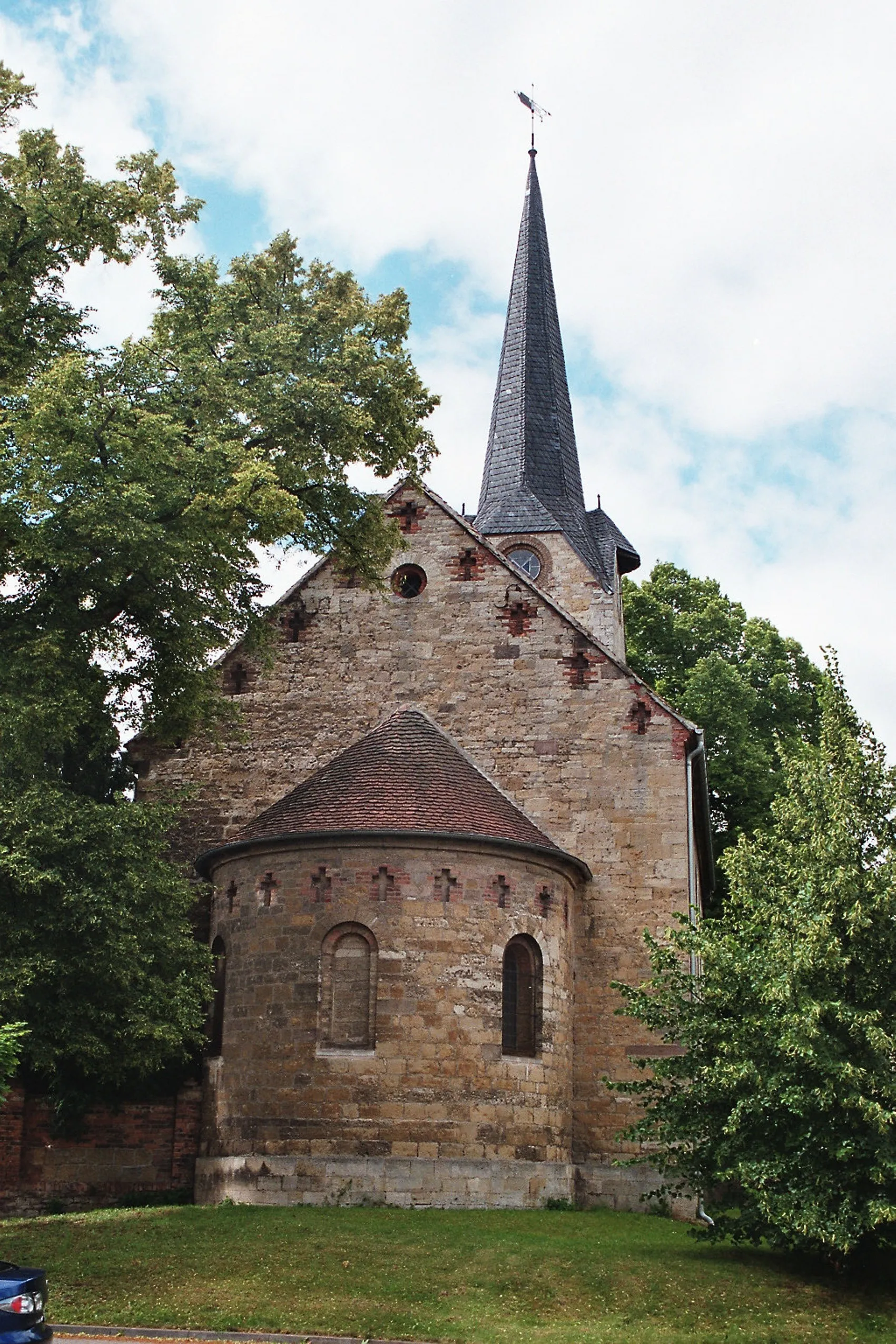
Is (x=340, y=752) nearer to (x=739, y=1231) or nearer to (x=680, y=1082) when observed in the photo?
(x=680, y=1082)

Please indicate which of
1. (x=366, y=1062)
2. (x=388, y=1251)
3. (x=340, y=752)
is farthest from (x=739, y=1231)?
(x=340, y=752)

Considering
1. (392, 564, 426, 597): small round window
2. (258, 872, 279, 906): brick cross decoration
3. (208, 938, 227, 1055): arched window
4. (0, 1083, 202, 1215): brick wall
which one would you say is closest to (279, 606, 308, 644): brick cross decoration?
(392, 564, 426, 597): small round window

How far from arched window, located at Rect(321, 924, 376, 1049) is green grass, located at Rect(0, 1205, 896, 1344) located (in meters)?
2.76

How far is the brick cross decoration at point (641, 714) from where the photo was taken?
2388cm

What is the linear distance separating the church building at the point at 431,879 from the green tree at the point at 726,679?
6.31 metres

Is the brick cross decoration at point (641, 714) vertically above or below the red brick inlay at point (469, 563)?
below

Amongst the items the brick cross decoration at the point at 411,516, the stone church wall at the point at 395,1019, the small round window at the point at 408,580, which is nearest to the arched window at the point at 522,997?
the stone church wall at the point at 395,1019

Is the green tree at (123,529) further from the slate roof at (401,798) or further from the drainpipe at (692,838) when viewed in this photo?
the drainpipe at (692,838)

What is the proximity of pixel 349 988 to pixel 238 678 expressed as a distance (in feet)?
23.9

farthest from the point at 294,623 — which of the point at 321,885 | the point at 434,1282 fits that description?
the point at 434,1282

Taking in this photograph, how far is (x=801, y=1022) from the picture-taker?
591 inches

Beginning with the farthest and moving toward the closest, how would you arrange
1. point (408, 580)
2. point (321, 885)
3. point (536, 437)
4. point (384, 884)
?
point (536, 437)
point (408, 580)
point (321, 885)
point (384, 884)

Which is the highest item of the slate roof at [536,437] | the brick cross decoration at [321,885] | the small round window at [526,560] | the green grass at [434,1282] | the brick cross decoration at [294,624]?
the slate roof at [536,437]

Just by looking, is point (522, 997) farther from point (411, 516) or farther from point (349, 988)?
point (411, 516)
